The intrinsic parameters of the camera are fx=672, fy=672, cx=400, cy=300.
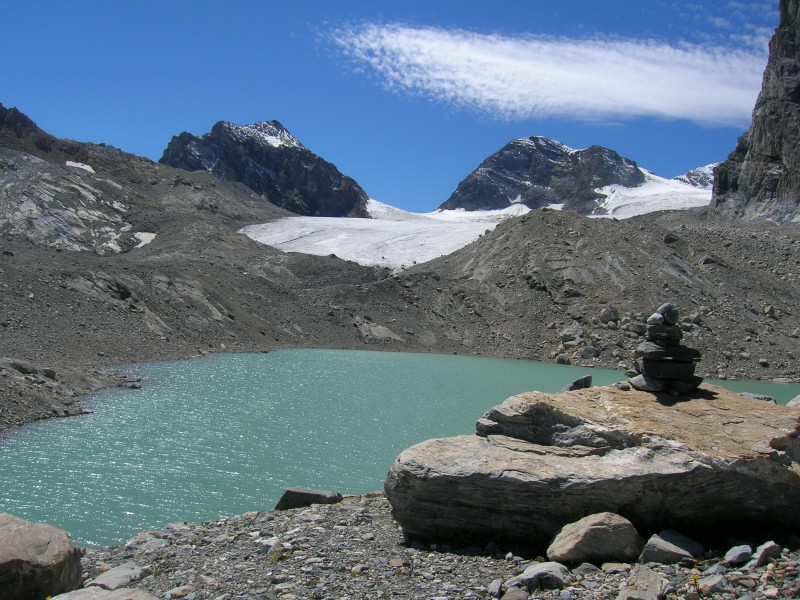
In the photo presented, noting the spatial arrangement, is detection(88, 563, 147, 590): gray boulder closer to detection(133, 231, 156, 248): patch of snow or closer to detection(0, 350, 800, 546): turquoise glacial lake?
detection(0, 350, 800, 546): turquoise glacial lake

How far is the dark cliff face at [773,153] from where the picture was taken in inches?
2899

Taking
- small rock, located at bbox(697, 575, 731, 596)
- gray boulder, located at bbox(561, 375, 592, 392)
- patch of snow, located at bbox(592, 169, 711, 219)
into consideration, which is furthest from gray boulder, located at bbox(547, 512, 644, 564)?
patch of snow, located at bbox(592, 169, 711, 219)

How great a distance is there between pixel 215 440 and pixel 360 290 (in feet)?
112

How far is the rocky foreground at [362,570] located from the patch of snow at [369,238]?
2254 inches

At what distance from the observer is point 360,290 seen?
2009 inches

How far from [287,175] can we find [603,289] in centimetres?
11199

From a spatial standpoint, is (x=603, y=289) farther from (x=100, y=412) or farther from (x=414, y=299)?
(x=100, y=412)

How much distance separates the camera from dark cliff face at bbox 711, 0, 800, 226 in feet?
242

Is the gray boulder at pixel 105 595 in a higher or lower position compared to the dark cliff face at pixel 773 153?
lower

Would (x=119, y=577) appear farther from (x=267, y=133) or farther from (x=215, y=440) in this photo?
(x=267, y=133)

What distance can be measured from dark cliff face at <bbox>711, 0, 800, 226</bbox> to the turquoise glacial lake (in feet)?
168

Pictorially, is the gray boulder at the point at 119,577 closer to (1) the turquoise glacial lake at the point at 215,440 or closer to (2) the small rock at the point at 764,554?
(1) the turquoise glacial lake at the point at 215,440

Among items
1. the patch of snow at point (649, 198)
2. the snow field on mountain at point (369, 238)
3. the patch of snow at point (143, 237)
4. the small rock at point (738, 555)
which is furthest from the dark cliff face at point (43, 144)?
the patch of snow at point (649, 198)

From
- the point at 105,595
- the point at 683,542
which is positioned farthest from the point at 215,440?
the point at 683,542
